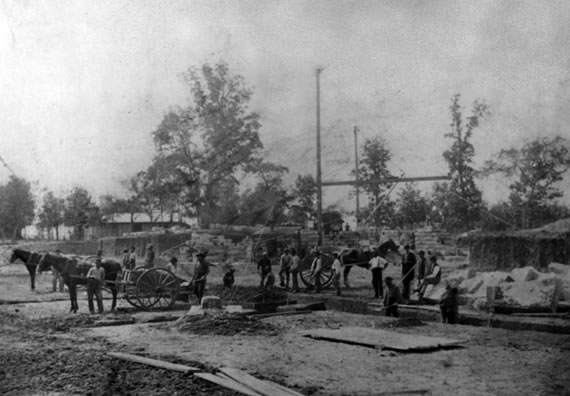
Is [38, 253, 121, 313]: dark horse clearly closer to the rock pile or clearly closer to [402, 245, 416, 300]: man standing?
[402, 245, 416, 300]: man standing

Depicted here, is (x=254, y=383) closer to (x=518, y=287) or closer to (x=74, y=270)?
(x=74, y=270)

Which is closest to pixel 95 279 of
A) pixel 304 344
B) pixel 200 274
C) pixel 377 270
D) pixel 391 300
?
pixel 200 274

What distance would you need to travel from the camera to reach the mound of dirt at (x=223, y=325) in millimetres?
11242

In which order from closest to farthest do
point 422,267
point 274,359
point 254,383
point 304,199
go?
point 254,383 < point 274,359 < point 422,267 < point 304,199

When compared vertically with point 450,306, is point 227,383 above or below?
below

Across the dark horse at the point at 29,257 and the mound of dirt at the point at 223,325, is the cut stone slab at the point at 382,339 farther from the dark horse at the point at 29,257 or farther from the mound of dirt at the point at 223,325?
the dark horse at the point at 29,257

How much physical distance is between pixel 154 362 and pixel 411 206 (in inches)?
1399

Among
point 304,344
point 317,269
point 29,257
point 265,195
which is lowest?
point 304,344

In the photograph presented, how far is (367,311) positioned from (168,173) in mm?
16473

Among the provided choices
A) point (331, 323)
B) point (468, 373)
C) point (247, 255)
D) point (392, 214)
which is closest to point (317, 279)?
point (331, 323)

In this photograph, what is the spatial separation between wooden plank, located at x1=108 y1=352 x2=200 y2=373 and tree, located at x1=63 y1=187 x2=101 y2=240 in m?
46.3

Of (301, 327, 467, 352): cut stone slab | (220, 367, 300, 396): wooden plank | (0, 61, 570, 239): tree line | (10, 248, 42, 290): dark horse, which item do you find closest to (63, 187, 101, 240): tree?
(0, 61, 570, 239): tree line

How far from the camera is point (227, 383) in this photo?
6938mm

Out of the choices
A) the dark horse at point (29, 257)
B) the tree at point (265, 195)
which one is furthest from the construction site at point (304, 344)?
the tree at point (265, 195)
